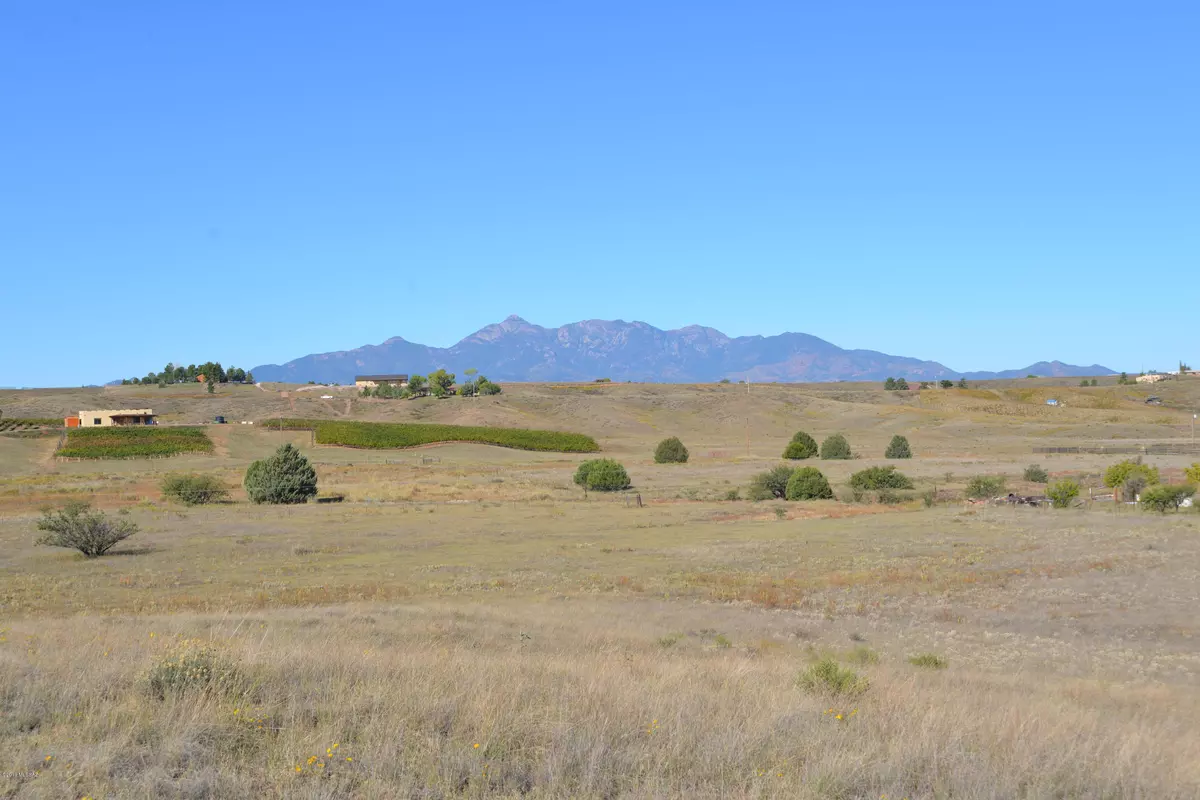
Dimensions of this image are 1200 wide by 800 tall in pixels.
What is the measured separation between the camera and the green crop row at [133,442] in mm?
85312

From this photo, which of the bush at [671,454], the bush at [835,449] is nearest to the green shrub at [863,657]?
the bush at [671,454]

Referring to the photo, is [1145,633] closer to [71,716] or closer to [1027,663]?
[1027,663]

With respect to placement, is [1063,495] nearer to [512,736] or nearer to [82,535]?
[82,535]

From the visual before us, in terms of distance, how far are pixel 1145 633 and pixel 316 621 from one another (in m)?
15.9

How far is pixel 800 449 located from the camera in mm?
80250

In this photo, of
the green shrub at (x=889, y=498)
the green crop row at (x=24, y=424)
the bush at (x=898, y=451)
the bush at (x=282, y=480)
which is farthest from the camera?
the green crop row at (x=24, y=424)

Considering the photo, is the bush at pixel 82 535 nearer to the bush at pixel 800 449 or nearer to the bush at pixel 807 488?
the bush at pixel 807 488

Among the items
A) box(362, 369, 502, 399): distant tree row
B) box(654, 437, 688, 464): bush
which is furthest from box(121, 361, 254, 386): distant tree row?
box(654, 437, 688, 464): bush

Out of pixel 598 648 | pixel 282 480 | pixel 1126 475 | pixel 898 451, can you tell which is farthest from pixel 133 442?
pixel 598 648

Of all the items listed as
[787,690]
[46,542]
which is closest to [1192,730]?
[787,690]

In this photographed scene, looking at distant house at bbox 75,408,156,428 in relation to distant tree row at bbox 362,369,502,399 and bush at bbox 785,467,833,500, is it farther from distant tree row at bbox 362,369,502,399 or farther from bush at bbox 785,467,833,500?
bush at bbox 785,467,833,500

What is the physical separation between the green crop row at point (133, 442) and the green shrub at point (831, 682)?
87678 millimetres

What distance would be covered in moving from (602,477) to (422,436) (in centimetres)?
4748

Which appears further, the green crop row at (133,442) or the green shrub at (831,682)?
the green crop row at (133,442)
